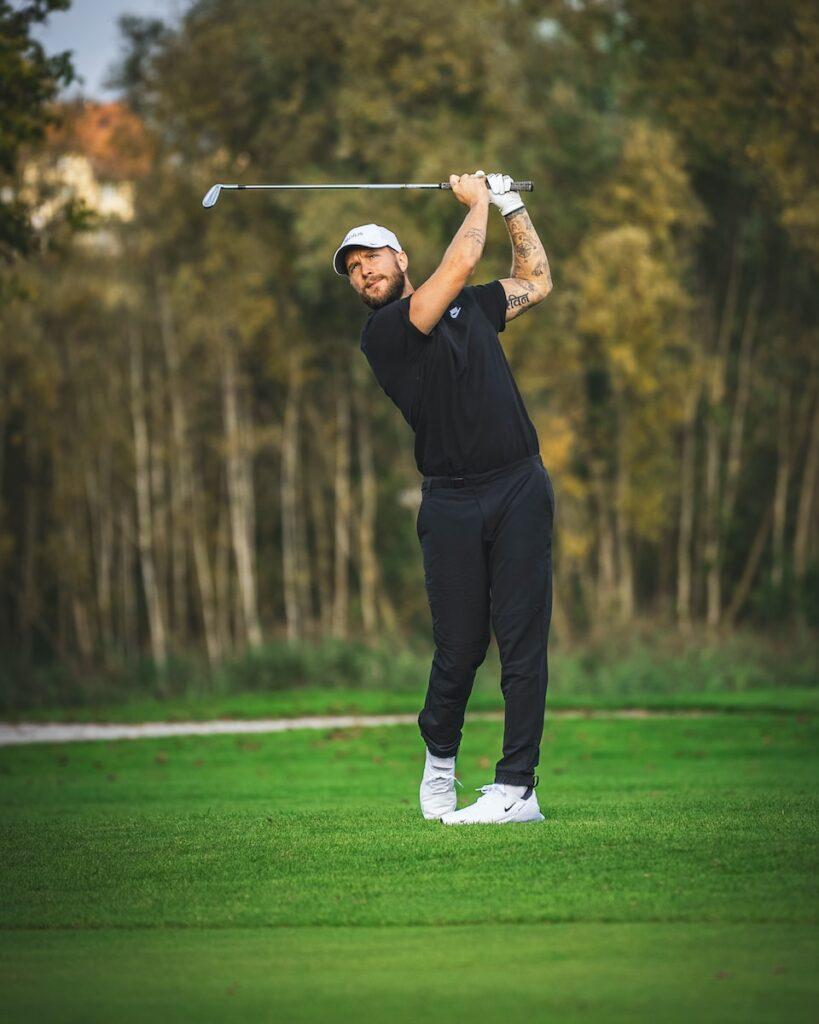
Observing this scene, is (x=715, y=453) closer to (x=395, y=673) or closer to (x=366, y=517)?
(x=366, y=517)

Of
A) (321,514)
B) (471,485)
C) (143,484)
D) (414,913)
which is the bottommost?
(321,514)

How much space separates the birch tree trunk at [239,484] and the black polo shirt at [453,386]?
14523 mm

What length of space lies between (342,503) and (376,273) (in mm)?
15675

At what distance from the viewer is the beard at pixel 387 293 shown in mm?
5102

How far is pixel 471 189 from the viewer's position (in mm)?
5141

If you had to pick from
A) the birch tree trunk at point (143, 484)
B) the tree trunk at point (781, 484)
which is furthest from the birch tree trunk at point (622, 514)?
the birch tree trunk at point (143, 484)

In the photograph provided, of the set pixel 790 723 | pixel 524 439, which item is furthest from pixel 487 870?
pixel 790 723

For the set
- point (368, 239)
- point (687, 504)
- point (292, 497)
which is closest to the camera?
point (368, 239)

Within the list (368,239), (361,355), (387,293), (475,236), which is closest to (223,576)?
(361,355)

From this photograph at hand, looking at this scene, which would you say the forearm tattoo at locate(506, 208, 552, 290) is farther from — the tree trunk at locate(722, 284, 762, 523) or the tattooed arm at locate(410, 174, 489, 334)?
the tree trunk at locate(722, 284, 762, 523)

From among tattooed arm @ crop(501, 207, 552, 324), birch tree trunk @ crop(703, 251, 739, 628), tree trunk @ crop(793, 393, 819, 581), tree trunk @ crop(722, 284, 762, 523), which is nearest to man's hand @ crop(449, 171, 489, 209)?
tattooed arm @ crop(501, 207, 552, 324)

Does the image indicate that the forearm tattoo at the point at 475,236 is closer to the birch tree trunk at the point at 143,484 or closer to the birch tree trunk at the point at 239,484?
the birch tree trunk at the point at 239,484

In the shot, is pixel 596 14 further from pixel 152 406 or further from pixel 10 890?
pixel 10 890

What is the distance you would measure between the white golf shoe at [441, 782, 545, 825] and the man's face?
1562 mm
